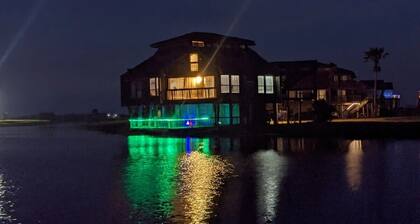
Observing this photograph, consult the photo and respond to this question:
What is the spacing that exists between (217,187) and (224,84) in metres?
42.9

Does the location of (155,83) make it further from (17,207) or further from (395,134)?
(17,207)

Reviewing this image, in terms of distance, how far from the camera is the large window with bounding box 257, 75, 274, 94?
71250 millimetres

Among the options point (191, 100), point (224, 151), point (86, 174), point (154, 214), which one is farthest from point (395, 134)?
point (154, 214)

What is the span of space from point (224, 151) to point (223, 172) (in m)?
12.3

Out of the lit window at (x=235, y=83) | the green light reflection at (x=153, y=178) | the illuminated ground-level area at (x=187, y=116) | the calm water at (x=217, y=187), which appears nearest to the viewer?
the calm water at (x=217, y=187)

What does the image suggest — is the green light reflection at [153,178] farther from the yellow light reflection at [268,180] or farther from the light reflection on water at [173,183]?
the yellow light reflection at [268,180]

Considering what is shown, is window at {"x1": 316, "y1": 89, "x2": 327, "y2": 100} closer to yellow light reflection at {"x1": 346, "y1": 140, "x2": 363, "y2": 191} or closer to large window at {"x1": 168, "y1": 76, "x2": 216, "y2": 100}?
large window at {"x1": 168, "y1": 76, "x2": 216, "y2": 100}

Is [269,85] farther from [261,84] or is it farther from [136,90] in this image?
[136,90]

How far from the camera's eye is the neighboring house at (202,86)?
6462cm

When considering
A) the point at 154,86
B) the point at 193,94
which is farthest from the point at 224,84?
the point at 154,86

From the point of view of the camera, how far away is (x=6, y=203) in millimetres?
20391

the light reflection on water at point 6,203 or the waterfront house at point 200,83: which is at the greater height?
the waterfront house at point 200,83

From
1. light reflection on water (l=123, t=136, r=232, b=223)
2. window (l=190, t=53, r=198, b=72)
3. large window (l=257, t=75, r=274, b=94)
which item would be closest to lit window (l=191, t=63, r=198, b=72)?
window (l=190, t=53, r=198, b=72)

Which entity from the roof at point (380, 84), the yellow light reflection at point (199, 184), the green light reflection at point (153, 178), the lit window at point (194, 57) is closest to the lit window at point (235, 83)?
the lit window at point (194, 57)
